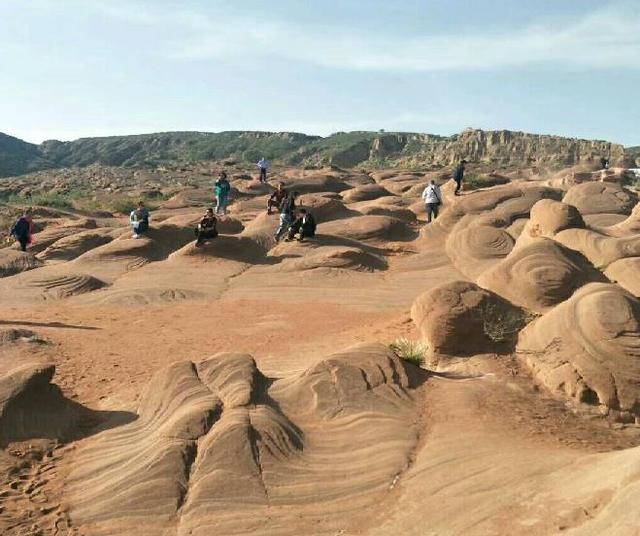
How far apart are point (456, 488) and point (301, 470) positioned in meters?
1.47

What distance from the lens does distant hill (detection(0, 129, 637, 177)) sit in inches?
2874

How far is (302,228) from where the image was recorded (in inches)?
739

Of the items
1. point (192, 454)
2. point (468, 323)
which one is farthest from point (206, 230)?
point (192, 454)

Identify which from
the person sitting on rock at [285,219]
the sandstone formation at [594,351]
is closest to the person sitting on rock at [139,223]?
the person sitting on rock at [285,219]

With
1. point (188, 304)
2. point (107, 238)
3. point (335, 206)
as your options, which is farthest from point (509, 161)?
point (188, 304)

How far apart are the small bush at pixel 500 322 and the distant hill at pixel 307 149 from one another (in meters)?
53.3

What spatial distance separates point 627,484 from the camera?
490 cm

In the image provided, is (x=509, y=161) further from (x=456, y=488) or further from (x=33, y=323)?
(x=456, y=488)

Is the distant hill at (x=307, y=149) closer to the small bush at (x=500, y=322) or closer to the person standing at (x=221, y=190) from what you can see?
the person standing at (x=221, y=190)

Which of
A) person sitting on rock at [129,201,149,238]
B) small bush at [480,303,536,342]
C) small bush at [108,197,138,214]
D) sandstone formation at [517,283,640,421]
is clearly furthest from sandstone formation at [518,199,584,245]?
small bush at [108,197,138,214]

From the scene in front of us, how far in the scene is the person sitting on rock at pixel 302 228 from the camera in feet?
61.6

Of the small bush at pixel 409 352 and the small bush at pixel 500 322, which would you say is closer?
the small bush at pixel 409 352

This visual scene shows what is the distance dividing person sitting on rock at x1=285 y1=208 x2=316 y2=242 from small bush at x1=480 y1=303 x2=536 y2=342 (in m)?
9.66

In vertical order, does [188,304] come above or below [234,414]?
below
